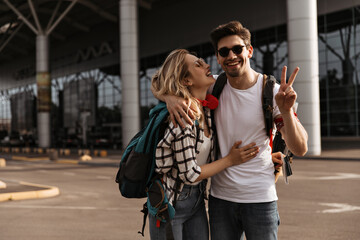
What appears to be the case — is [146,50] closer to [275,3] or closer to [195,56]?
[275,3]

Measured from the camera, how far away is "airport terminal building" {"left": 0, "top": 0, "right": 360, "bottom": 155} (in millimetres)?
23656

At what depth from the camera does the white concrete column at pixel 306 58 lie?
912 inches

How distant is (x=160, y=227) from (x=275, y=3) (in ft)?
115

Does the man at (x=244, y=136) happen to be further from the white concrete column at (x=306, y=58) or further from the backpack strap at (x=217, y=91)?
the white concrete column at (x=306, y=58)

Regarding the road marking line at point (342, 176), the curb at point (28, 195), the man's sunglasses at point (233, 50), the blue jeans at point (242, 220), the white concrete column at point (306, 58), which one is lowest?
the road marking line at point (342, 176)

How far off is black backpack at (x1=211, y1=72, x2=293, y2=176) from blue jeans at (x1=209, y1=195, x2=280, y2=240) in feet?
1.06

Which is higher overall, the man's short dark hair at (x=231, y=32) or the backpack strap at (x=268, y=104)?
the man's short dark hair at (x=231, y=32)

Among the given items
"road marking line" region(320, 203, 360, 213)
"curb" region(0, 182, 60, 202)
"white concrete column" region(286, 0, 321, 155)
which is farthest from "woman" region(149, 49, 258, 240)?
"white concrete column" region(286, 0, 321, 155)

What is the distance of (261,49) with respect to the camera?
3800cm

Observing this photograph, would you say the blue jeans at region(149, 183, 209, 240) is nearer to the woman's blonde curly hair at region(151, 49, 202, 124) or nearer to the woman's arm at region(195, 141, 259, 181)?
the woman's arm at region(195, 141, 259, 181)

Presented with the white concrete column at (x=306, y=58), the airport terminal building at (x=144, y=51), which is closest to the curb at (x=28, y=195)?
the white concrete column at (x=306, y=58)

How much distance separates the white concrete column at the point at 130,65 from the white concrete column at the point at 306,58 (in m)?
11.5

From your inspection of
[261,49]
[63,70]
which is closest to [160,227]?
[261,49]

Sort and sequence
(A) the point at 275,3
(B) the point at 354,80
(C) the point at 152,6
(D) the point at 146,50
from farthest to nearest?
(D) the point at 146,50 → (C) the point at 152,6 → (A) the point at 275,3 → (B) the point at 354,80
